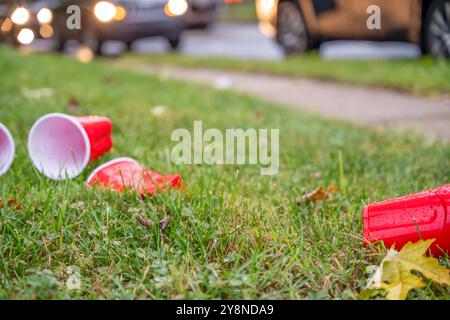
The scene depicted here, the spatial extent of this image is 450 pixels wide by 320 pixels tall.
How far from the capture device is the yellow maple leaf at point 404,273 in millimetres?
1608

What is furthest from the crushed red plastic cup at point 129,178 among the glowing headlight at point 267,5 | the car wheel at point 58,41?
→ the car wheel at point 58,41

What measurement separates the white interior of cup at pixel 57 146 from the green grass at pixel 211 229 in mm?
82

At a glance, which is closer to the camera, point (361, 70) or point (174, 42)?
point (361, 70)

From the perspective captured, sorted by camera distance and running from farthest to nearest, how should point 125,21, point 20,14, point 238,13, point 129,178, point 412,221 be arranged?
1. point 238,13
2. point 20,14
3. point 125,21
4. point 129,178
5. point 412,221

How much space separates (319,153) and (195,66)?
5736 millimetres

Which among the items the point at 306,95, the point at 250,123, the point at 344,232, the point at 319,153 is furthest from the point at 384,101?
the point at 344,232

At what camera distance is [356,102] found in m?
5.34

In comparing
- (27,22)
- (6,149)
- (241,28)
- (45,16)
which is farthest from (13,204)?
(241,28)

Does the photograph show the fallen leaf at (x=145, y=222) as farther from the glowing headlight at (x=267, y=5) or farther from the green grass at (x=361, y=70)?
the glowing headlight at (x=267, y=5)

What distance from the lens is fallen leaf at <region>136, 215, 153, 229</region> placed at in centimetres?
202

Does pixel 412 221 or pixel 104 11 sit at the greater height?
pixel 104 11

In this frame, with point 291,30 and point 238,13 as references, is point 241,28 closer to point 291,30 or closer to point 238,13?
point 238,13

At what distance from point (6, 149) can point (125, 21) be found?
30.1 feet

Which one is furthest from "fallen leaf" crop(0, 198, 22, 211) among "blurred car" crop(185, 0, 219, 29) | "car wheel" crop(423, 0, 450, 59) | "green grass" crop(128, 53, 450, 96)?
"blurred car" crop(185, 0, 219, 29)
